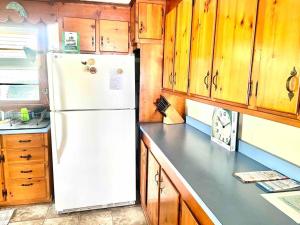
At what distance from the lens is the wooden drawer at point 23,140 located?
2422 millimetres

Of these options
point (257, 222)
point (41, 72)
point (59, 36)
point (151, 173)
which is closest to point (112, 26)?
point (59, 36)

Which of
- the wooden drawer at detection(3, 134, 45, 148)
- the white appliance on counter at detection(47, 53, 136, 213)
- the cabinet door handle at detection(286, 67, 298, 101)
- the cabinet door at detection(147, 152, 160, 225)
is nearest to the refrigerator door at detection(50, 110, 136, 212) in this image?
the white appliance on counter at detection(47, 53, 136, 213)

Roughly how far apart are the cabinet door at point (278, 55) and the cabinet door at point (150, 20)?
153 cm

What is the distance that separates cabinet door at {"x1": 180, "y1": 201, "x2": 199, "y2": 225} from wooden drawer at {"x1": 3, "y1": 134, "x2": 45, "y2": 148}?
1846mm

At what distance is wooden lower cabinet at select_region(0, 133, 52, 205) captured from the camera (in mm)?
2447

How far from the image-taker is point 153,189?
1.96 metres

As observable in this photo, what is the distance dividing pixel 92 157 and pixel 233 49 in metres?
1.76

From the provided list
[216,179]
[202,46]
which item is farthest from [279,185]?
[202,46]

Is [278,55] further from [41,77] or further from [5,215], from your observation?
[5,215]

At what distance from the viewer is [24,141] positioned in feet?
8.06

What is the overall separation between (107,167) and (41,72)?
1476 mm

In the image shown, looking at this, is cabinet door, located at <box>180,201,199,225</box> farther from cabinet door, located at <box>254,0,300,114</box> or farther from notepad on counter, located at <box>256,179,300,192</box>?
cabinet door, located at <box>254,0,300,114</box>

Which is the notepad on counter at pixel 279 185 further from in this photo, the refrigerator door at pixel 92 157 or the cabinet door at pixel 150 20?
the cabinet door at pixel 150 20

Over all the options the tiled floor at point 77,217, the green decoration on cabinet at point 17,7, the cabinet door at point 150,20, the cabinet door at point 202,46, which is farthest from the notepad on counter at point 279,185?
the green decoration on cabinet at point 17,7
